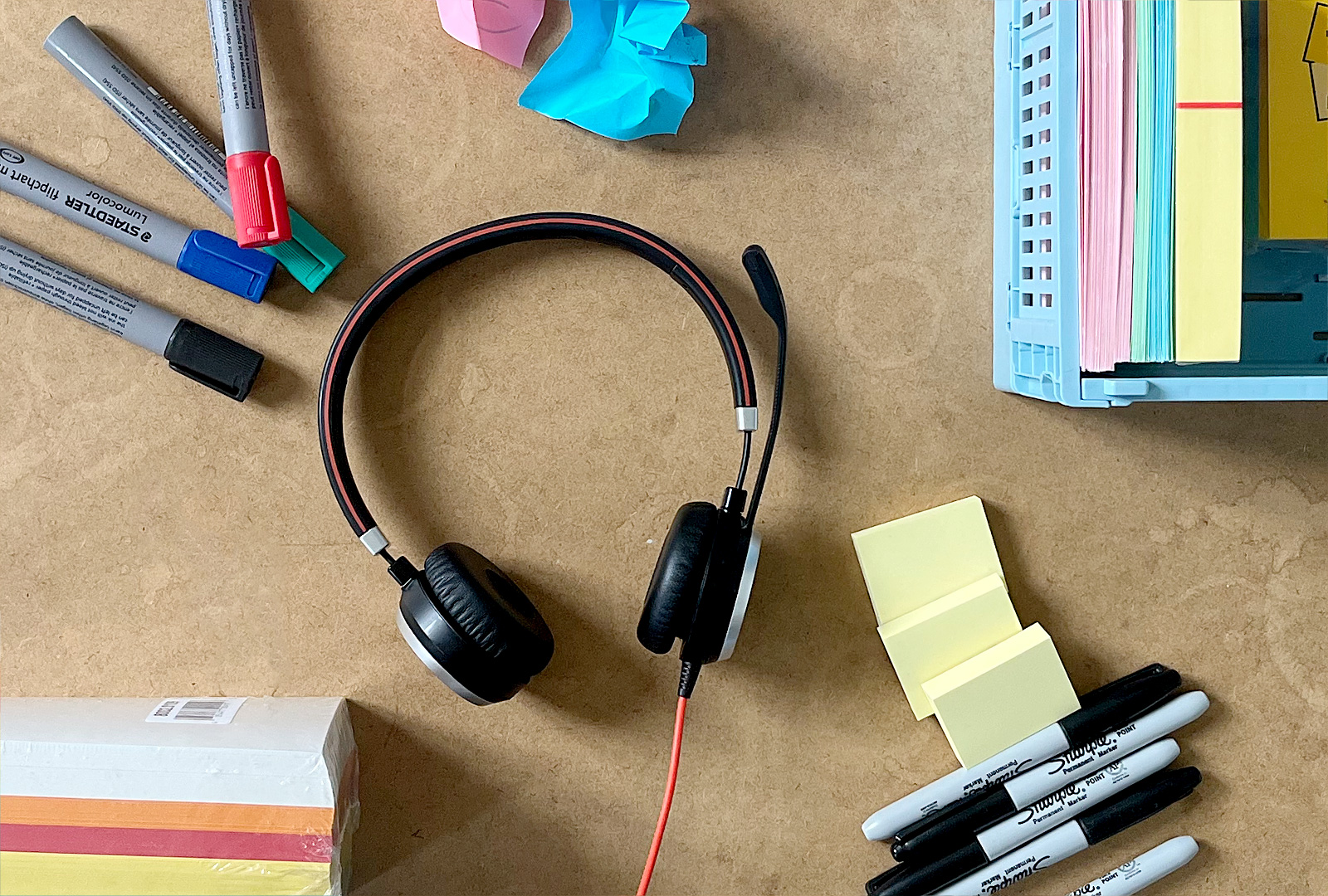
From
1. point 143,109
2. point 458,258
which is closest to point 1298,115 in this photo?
point 458,258

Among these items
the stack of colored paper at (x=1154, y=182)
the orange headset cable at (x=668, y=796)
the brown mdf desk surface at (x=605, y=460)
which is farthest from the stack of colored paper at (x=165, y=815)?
the stack of colored paper at (x=1154, y=182)

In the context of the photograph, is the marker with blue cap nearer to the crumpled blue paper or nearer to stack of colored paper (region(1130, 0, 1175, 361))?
the crumpled blue paper

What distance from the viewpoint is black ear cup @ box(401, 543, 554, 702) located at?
637 mm

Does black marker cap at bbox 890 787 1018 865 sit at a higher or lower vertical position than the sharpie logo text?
higher

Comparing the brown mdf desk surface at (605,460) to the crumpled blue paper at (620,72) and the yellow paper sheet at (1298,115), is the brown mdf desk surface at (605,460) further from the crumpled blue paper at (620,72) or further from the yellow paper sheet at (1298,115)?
the yellow paper sheet at (1298,115)

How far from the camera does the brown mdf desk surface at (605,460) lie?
2.39 feet

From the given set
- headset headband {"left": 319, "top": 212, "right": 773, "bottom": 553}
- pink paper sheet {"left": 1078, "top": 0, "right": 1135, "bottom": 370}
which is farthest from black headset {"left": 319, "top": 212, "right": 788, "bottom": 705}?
pink paper sheet {"left": 1078, "top": 0, "right": 1135, "bottom": 370}

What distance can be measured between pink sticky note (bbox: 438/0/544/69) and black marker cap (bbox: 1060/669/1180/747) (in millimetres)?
705

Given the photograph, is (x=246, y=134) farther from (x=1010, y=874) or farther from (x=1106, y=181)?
(x=1010, y=874)

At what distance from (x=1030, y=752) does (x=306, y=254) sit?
0.71 m

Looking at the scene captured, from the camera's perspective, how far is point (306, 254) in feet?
2.35

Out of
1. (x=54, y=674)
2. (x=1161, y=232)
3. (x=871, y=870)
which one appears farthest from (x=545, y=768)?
(x=1161, y=232)

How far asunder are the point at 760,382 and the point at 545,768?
1.22 ft

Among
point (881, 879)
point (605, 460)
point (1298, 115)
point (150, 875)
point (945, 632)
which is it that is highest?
point (1298, 115)
